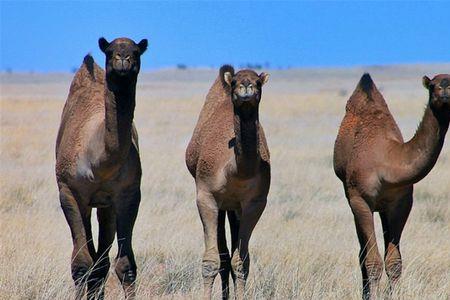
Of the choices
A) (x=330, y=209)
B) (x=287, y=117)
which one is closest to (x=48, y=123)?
(x=287, y=117)

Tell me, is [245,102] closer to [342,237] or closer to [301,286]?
[301,286]

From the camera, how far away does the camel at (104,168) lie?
278 inches

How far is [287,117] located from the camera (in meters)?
33.4

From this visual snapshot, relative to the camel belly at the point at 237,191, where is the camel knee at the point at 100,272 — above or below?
below

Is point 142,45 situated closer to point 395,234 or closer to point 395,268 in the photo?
point 395,234

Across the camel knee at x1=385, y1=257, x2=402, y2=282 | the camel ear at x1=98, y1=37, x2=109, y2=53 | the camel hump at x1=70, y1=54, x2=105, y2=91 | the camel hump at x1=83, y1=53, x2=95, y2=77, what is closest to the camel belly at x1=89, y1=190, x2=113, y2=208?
the camel ear at x1=98, y1=37, x2=109, y2=53

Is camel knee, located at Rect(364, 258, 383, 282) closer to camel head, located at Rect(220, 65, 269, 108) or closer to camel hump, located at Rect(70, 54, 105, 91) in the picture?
camel head, located at Rect(220, 65, 269, 108)

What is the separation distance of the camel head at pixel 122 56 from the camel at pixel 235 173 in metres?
0.84

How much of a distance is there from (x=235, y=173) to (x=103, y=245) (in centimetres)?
180

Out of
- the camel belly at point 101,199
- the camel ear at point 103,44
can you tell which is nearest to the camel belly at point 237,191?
the camel belly at point 101,199

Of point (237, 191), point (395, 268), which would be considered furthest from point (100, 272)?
point (395, 268)

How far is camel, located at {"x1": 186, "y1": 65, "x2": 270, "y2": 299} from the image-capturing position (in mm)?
7176

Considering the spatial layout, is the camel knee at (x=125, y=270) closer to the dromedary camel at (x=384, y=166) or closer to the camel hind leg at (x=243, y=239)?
the camel hind leg at (x=243, y=239)

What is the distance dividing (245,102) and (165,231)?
4.51 meters
